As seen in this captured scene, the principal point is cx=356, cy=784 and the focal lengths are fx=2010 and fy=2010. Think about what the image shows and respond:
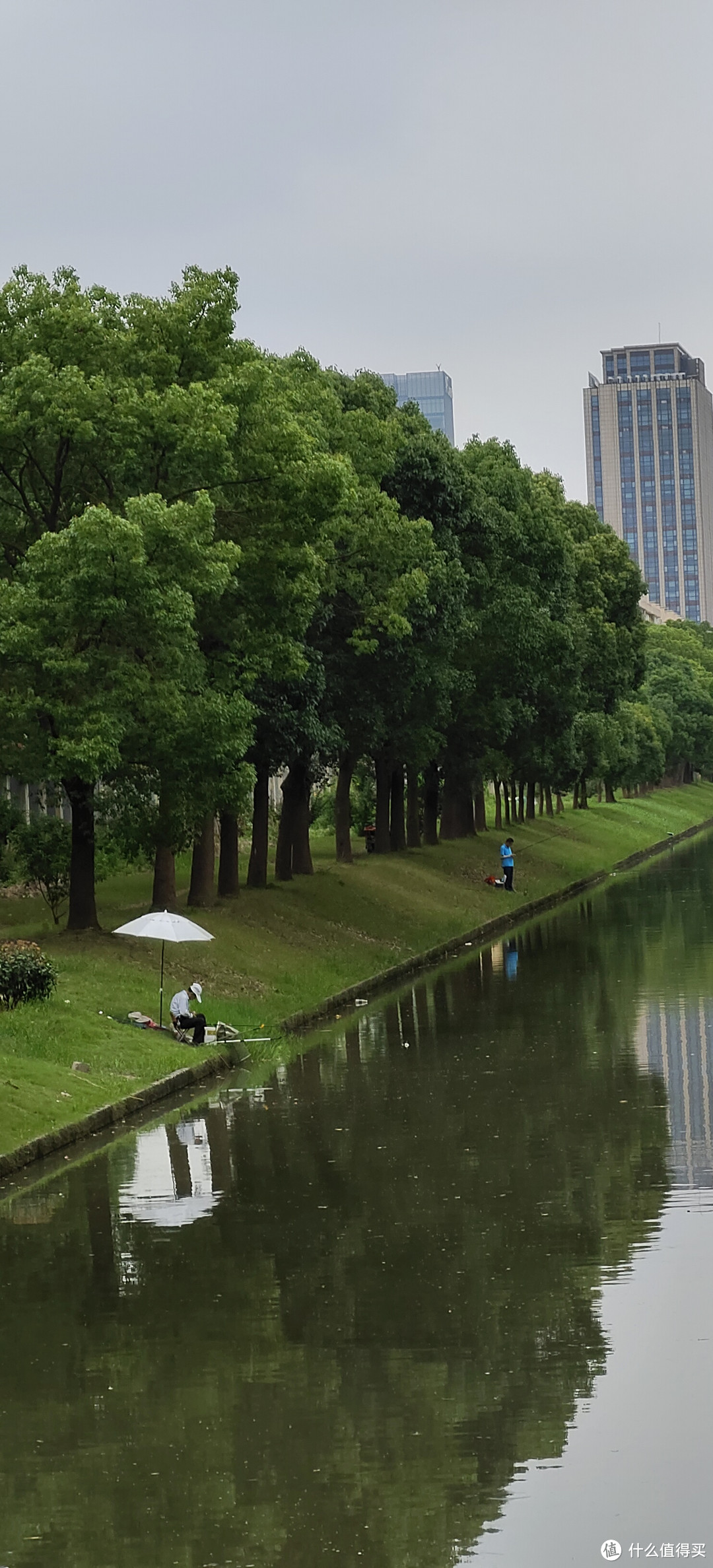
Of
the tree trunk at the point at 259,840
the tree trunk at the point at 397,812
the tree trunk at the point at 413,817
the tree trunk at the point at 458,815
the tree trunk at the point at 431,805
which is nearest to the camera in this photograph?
the tree trunk at the point at 259,840

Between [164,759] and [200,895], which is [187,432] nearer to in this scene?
[164,759]

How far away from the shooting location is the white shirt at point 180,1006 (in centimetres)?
2459

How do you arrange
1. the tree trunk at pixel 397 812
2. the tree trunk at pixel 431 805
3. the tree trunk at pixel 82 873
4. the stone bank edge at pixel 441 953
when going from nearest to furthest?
the stone bank edge at pixel 441 953, the tree trunk at pixel 82 873, the tree trunk at pixel 397 812, the tree trunk at pixel 431 805

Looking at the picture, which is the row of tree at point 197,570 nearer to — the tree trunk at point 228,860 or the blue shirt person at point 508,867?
the tree trunk at point 228,860

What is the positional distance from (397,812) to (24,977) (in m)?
34.1

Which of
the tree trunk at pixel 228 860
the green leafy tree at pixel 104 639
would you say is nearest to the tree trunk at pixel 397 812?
the tree trunk at pixel 228 860

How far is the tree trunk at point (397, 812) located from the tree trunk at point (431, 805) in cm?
235

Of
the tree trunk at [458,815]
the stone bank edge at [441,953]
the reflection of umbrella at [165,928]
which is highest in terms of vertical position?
the tree trunk at [458,815]

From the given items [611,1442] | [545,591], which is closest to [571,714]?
[545,591]

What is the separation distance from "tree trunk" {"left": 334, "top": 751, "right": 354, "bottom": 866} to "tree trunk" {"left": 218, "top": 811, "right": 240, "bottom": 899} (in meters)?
10.1

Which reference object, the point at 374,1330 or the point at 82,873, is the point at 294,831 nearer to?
the point at 82,873

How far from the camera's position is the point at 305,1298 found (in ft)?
39.1

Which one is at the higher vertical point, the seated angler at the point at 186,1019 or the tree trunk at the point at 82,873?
the tree trunk at the point at 82,873

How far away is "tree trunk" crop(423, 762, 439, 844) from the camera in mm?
61469
